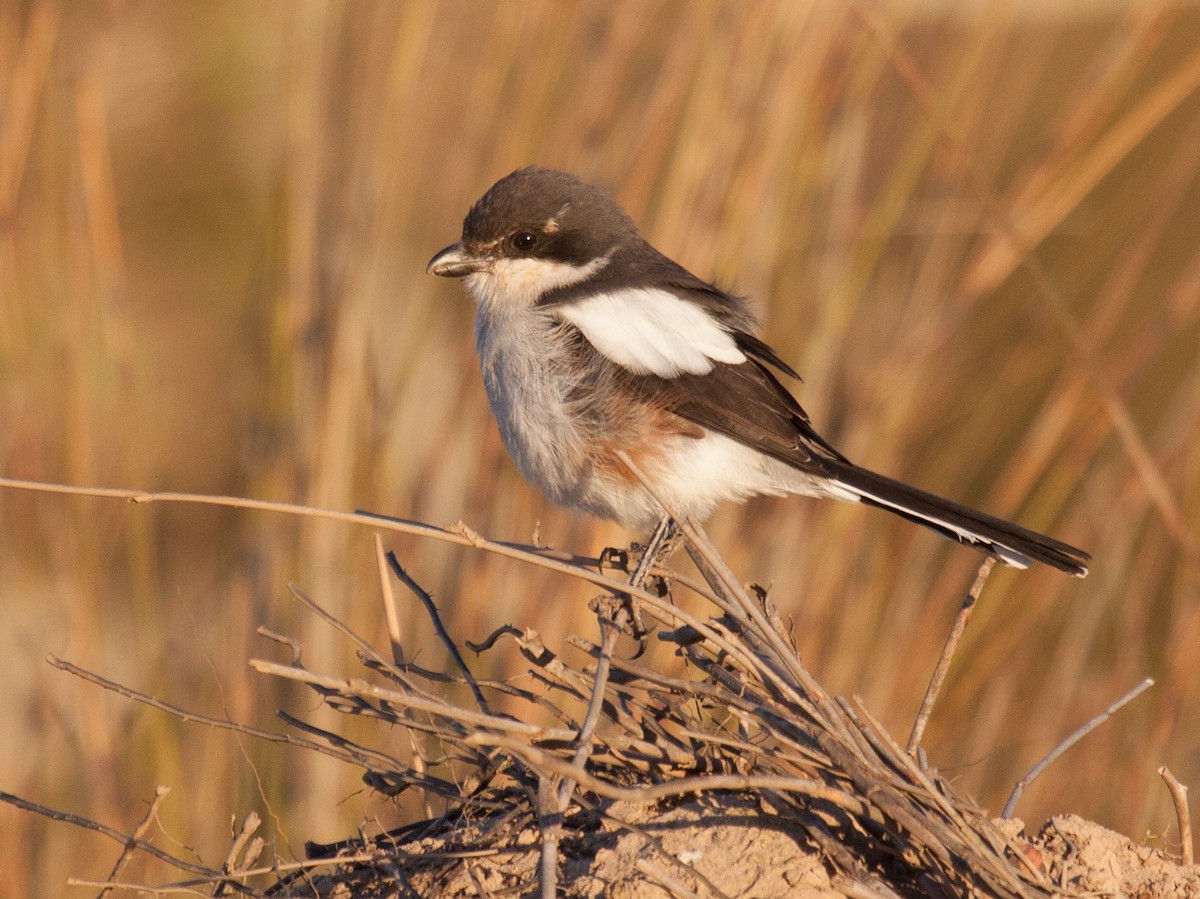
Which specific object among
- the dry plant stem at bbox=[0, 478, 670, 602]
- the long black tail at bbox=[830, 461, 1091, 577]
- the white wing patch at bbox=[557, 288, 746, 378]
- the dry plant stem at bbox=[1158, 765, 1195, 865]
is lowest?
the dry plant stem at bbox=[1158, 765, 1195, 865]

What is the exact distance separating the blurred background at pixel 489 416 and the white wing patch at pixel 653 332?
458 millimetres

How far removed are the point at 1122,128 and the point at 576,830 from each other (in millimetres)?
2437

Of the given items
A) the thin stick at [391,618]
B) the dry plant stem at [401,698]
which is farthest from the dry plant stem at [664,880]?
the thin stick at [391,618]

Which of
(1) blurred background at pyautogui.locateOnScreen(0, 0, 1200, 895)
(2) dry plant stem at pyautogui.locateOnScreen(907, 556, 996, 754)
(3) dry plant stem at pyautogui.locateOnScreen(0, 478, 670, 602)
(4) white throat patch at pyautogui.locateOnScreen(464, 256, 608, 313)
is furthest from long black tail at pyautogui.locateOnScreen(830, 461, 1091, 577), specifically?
(3) dry plant stem at pyautogui.locateOnScreen(0, 478, 670, 602)

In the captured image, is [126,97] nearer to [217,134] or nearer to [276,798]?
[217,134]

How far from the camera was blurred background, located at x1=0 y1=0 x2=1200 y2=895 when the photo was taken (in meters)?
3.46

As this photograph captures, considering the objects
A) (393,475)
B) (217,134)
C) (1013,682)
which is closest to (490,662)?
(393,475)

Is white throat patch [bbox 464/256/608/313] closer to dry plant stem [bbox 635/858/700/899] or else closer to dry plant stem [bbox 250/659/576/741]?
dry plant stem [bbox 250/659/576/741]

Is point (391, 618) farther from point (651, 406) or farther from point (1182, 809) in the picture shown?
point (1182, 809)

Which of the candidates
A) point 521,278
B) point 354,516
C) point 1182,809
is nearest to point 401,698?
point 354,516

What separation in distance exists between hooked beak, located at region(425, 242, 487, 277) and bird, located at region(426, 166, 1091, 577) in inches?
7.9

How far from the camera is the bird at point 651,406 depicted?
9.86ft

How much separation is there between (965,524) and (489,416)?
1.46m

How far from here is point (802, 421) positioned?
3141mm
